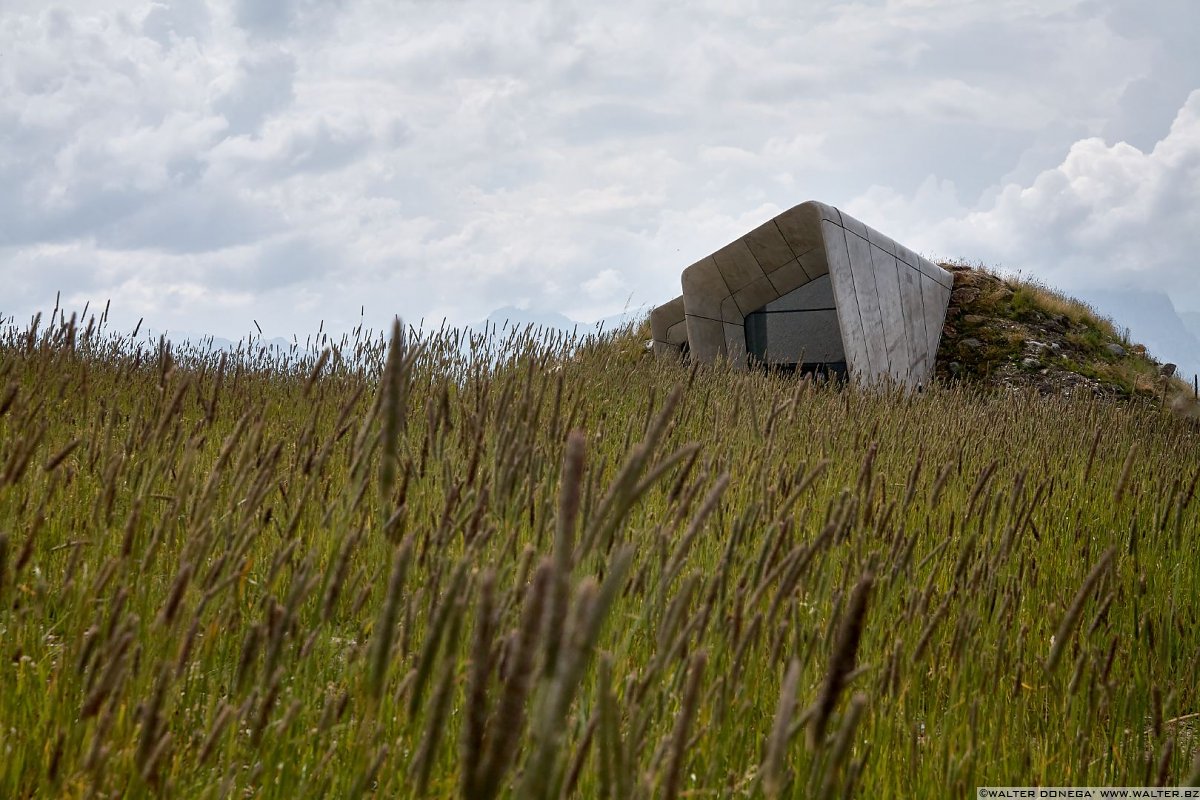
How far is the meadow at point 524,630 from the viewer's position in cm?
88

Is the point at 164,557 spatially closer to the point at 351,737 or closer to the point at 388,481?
the point at 351,737

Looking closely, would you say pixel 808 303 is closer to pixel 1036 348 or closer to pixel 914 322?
pixel 914 322

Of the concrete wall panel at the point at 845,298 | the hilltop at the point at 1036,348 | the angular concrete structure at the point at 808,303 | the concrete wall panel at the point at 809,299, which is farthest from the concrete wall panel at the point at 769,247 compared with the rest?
the hilltop at the point at 1036,348

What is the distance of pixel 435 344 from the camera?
679 centimetres

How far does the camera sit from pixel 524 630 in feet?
1.98

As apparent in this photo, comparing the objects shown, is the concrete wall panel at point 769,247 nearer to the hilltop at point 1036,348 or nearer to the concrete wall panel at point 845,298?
the concrete wall panel at point 845,298

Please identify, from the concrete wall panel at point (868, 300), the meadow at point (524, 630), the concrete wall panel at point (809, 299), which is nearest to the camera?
the meadow at point (524, 630)

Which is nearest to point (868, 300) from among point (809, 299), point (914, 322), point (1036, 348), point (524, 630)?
point (809, 299)

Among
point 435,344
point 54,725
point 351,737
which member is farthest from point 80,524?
point 435,344

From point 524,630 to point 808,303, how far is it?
10798mm

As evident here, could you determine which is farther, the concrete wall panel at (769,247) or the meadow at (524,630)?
the concrete wall panel at (769,247)

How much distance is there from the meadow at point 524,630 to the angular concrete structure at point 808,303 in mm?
6263

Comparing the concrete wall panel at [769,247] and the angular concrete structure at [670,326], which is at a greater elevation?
the concrete wall panel at [769,247]

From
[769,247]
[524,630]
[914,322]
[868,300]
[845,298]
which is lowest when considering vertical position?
[524,630]
